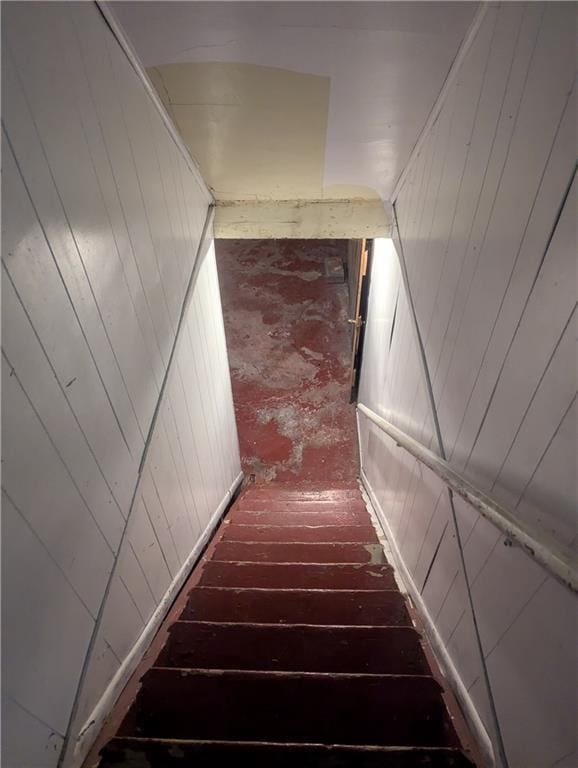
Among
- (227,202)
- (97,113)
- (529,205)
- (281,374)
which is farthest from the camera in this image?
(281,374)

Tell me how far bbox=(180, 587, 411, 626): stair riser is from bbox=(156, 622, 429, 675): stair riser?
0.14m

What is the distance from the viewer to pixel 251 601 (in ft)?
6.24

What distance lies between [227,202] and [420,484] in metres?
2.17

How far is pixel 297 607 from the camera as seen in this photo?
1872 millimetres

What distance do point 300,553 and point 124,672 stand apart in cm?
130

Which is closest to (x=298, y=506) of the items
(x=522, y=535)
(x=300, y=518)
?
(x=300, y=518)

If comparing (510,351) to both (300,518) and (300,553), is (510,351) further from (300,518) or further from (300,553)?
(300,518)

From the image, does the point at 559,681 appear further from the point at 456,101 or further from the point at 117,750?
the point at 456,101

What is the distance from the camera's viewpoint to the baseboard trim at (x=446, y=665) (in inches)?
45.1

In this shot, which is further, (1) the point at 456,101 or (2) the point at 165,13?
(1) the point at 456,101

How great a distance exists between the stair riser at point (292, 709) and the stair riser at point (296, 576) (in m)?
0.71

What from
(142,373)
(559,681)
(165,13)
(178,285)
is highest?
(165,13)

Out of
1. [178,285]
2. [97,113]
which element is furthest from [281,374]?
[97,113]

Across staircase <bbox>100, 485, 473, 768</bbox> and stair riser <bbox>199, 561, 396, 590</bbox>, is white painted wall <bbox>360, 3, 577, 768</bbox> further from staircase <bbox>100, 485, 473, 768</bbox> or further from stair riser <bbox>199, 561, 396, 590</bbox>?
stair riser <bbox>199, 561, 396, 590</bbox>
